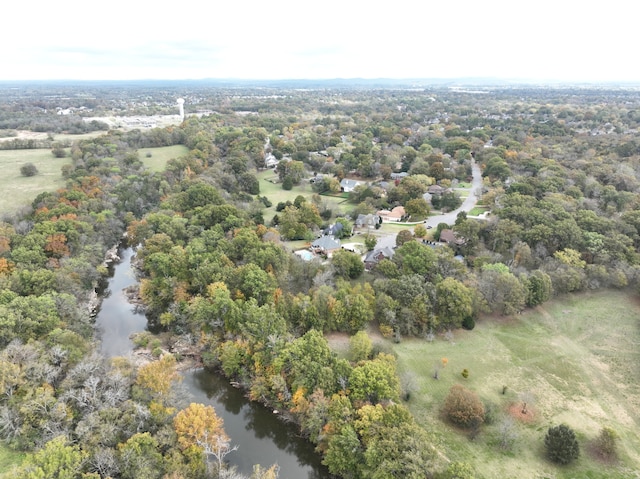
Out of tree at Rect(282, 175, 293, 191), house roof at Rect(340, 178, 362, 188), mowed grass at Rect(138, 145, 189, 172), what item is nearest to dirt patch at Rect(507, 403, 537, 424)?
house roof at Rect(340, 178, 362, 188)

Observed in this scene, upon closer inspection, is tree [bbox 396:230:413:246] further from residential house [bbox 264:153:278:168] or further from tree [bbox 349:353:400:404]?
residential house [bbox 264:153:278:168]

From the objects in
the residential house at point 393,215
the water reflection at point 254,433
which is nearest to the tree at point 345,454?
the water reflection at point 254,433

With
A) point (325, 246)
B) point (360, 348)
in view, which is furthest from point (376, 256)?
point (360, 348)

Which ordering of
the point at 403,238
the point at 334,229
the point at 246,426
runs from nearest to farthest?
the point at 246,426
the point at 403,238
the point at 334,229

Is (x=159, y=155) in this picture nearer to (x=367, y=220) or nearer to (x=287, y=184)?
(x=287, y=184)

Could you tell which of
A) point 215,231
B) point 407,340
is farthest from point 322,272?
point 215,231

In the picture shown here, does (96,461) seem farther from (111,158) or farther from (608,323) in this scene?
(111,158)

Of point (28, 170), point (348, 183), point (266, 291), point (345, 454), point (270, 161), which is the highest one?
point (28, 170)
